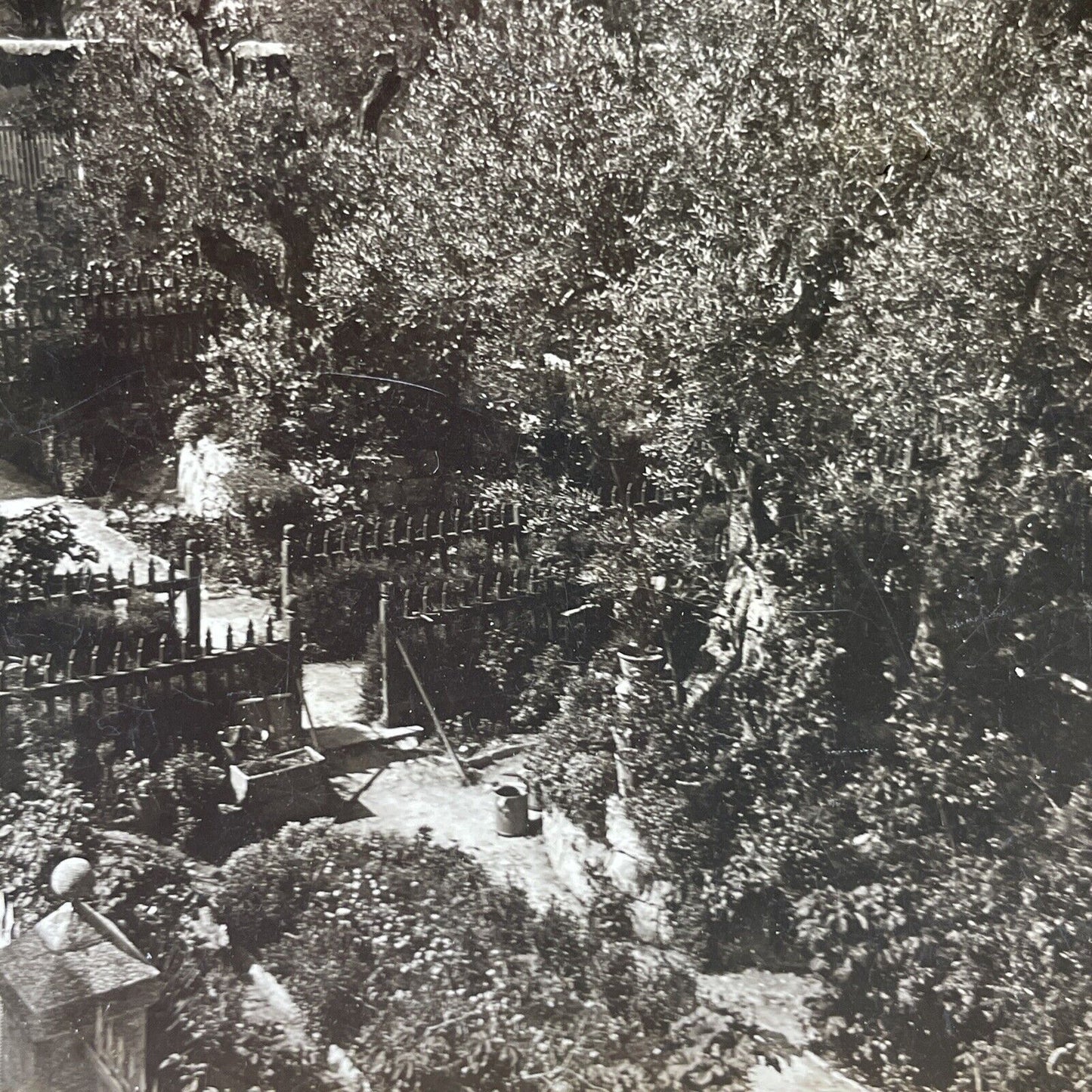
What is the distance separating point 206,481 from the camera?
194cm

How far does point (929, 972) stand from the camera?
6.24ft

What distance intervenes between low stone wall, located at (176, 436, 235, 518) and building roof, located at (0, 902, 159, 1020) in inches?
35.4

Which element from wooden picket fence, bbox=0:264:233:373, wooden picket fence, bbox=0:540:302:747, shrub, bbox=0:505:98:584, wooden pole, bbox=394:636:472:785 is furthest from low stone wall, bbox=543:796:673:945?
wooden picket fence, bbox=0:264:233:373

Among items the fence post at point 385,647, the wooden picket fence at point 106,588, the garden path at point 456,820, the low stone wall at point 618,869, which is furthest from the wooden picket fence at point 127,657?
the low stone wall at point 618,869

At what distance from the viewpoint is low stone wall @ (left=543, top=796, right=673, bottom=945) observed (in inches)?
76.4

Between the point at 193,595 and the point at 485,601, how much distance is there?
0.62 m

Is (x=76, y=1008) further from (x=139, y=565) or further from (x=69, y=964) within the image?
(x=139, y=565)

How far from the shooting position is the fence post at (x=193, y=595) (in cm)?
193

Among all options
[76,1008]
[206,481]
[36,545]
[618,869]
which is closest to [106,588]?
[36,545]

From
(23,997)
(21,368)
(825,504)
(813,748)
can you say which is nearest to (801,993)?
(813,748)

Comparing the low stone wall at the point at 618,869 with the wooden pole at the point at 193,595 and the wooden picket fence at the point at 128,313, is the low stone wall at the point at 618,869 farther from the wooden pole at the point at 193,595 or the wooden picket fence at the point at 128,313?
the wooden picket fence at the point at 128,313

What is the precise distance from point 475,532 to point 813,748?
2.80 feet

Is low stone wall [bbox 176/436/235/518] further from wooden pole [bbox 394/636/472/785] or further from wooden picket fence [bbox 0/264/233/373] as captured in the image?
wooden pole [bbox 394/636/472/785]

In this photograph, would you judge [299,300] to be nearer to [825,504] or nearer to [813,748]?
[825,504]
